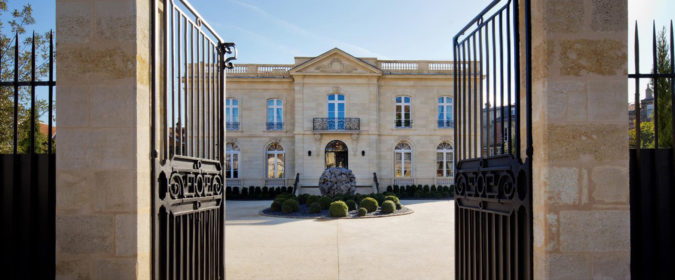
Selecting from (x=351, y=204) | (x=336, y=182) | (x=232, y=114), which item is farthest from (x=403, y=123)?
(x=351, y=204)

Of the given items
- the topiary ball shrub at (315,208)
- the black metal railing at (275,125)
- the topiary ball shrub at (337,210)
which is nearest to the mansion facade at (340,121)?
the black metal railing at (275,125)

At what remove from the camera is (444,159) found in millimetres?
24656

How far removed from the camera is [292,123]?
24.3 metres

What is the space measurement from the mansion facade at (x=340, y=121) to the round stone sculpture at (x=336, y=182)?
299 inches

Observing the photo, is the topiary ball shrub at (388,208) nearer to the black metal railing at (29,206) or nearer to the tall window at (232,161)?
the black metal railing at (29,206)

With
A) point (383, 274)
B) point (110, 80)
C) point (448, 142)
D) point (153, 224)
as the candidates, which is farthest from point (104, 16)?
point (448, 142)

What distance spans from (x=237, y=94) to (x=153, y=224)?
72.2 feet

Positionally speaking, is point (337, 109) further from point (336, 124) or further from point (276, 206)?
point (276, 206)

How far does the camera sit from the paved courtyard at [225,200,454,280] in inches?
222

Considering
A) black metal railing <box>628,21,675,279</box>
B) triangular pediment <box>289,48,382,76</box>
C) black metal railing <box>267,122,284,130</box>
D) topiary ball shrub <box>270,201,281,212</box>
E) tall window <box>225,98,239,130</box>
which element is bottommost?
topiary ball shrub <box>270,201,281,212</box>

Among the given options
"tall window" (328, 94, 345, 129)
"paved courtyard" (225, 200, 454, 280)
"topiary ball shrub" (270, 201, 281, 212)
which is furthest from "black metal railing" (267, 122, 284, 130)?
"paved courtyard" (225, 200, 454, 280)

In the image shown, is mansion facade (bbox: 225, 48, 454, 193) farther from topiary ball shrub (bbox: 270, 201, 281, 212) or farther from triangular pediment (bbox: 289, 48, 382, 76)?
topiary ball shrub (bbox: 270, 201, 281, 212)

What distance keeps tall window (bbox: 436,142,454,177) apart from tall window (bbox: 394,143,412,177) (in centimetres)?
161

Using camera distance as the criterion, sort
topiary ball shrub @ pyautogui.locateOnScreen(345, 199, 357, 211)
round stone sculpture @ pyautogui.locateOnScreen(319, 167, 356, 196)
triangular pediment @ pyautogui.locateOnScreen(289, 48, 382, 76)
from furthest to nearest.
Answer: triangular pediment @ pyautogui.locateOnScreen(289, 48, 382, 76)
round stone sculpture @ pyautogui.locateOnScreen(319, 167, 356, 196)
topiary ball shrub @ pyautogui.locateOnScreen(345, 199, 357, 211)
